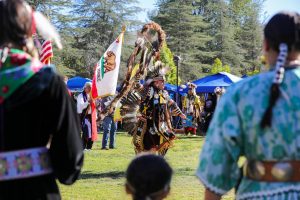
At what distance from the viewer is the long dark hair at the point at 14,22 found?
211cm

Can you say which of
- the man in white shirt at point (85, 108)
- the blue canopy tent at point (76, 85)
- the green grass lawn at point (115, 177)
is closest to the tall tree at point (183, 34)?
the blue canopy tent at point (76, 85)

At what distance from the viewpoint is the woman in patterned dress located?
2039 millimetres

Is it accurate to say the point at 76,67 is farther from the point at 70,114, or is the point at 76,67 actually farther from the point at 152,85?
the point at 70,114

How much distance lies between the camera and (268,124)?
203cm

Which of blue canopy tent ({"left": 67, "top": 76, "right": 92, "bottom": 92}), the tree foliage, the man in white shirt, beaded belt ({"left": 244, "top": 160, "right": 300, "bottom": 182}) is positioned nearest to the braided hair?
beaded belt ({"left": 244, "top": 160, "right": 300, "bottom": 182})

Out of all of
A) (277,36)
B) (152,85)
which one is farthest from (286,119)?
(152,85)

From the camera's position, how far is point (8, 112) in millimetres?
2092

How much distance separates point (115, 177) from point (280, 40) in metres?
5.47

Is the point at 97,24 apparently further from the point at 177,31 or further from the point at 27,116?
the point at 27,116

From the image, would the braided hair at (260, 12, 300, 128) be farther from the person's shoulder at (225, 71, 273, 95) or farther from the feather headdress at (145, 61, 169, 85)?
the feather headdress at (145, 61, 169, 85)

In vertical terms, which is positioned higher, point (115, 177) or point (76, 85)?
point (76, 85)

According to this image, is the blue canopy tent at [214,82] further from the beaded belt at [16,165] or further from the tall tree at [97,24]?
the tall tree at [97,24]

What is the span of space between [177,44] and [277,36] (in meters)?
40.5

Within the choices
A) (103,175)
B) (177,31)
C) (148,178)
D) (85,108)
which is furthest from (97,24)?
(148,178)
